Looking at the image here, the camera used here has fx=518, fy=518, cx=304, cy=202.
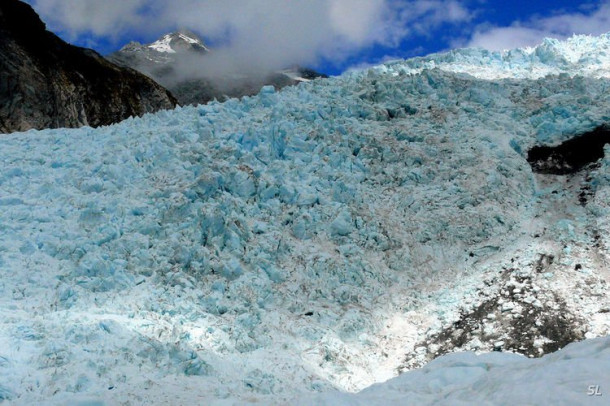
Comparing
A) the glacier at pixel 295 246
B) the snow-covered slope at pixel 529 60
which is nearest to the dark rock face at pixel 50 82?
the glacier at pixel 295 246

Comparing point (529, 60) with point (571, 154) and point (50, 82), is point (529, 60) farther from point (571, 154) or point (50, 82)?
point (50, 82)

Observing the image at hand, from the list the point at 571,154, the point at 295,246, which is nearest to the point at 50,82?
the point at 295,246

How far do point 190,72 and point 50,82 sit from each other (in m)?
67.1

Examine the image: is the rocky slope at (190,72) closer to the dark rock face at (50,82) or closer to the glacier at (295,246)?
the dark rock face at (50,82)

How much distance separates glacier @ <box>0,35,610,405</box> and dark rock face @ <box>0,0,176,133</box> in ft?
55.2

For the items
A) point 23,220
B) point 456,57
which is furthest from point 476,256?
point 456,57

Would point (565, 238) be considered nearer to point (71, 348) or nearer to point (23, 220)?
point (71, 348)

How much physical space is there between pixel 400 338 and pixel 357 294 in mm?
1574

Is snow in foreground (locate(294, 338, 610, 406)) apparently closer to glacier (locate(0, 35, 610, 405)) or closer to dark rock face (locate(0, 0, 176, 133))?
glacier (locate(0, 35, 610, 405))

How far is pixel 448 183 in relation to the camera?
1612 cm

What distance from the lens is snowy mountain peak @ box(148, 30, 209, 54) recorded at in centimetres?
11657

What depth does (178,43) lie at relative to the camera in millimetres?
120250

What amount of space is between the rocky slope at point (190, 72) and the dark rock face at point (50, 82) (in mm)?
36160

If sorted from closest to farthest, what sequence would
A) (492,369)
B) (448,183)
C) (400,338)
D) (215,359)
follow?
(492,369), (215,359), (400,338), (448,183)
